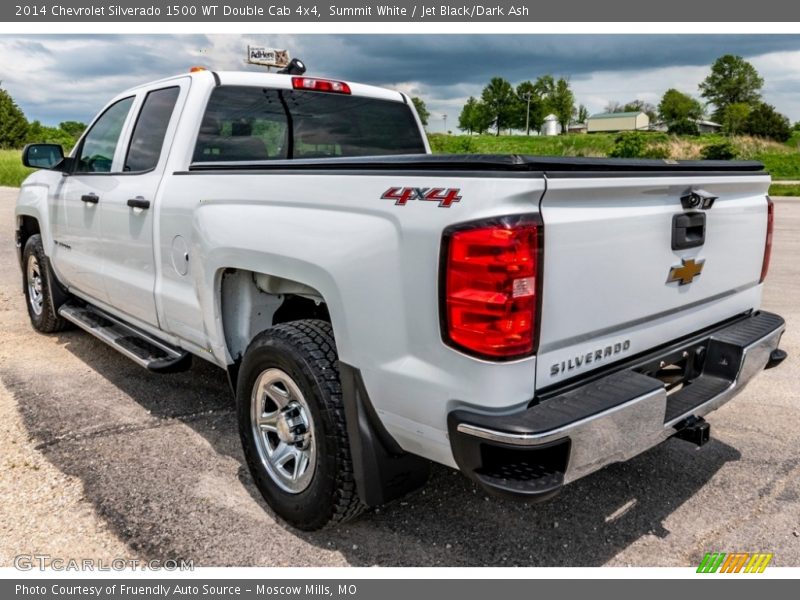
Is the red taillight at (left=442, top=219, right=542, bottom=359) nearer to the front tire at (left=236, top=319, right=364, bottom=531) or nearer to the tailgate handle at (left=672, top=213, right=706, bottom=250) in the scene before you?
the front tire at (left=236, top=319, right=364, bottom=531)

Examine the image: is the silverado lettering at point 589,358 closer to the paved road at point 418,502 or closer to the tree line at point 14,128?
the paved road at point 418,502

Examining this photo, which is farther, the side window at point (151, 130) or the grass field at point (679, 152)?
the grass field at point (679, 152)

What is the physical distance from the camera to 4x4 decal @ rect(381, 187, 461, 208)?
216 cm

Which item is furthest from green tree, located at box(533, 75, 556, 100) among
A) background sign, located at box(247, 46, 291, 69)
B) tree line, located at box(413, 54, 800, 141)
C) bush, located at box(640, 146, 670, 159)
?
background sign, located at box(247, 46, 291, 69)

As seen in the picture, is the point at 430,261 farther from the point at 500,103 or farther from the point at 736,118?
the point at 500,103

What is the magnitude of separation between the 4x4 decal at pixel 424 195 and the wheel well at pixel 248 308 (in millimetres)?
1141

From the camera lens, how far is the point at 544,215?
85.4 inches

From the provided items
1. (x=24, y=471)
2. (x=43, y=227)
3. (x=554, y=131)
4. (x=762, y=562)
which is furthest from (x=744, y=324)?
(x=554, y=131)

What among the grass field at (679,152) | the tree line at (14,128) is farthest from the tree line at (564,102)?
the tree line at (14,128)

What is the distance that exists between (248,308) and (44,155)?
3.07 m

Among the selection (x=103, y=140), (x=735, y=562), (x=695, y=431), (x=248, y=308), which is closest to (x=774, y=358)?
(x=695, y=431)

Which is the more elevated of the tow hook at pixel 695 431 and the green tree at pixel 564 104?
the green tree at pixel 564 104

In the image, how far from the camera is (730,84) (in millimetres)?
96125

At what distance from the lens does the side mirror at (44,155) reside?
17.3 feet
